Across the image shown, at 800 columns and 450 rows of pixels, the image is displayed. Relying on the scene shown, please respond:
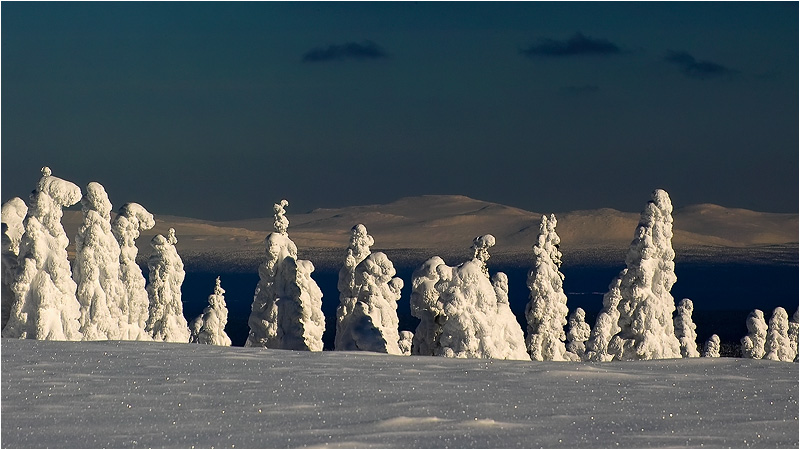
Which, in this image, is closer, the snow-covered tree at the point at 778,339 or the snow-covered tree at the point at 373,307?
the snow-covered tree at the point at 373,307

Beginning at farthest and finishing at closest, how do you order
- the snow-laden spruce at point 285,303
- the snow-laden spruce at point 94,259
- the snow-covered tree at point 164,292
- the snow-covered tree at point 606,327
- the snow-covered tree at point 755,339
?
the snow-covered tree at point 755,339
the snow-covered tree at point 164,292
the snow-covered tree at point 606,327
the snow-laden spruce at point 285,303
the snow-laden spruce at point 94,259

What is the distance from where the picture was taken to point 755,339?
185 feet

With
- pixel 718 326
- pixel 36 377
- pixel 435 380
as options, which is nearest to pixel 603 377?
pixel 435 380

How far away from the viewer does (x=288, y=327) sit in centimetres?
3888

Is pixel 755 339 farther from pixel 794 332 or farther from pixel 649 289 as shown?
pixel 649 289

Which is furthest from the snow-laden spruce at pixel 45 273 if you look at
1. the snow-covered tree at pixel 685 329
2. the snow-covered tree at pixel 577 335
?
the snow-covered tree at pixel 685 329

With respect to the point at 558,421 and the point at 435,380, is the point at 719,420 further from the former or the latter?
the point at 435,380

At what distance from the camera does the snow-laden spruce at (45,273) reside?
28188mm

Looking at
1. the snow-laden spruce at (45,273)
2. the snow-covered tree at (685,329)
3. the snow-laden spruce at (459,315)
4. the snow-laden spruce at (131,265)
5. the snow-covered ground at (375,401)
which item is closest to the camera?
the snow-covered ground at (375,401)

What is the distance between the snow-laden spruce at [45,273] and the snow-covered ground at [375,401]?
15012 mm

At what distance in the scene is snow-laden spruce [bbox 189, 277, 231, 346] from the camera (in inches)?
2047

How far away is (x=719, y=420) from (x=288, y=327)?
29.9m

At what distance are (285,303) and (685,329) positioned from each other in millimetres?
22926

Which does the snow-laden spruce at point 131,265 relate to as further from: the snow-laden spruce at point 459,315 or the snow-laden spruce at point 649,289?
the snow-laden spruce at point 649,289
